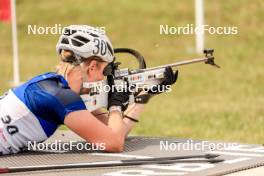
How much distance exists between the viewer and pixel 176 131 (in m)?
10.8

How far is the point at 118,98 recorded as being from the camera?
6094 millimetres

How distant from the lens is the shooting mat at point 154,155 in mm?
5234

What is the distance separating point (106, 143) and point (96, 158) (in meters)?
0.14

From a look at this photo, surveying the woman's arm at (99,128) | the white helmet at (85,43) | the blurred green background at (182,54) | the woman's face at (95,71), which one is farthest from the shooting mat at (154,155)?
the blurred green background at (182,54)

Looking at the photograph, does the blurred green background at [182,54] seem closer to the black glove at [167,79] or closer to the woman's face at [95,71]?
the black glove at [167,79]

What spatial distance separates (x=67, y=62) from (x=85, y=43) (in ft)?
0.57

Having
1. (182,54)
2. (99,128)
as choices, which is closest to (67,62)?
(99,128)

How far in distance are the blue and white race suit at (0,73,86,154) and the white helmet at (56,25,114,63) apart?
0.23m

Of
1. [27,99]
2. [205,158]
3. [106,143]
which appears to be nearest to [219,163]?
[205,158]

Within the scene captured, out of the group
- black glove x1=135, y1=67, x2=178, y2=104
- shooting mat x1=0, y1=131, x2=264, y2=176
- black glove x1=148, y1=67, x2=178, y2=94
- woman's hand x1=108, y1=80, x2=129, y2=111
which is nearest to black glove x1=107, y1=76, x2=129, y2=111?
woman's hand x1=108, y1=80, x2=129, y2=111

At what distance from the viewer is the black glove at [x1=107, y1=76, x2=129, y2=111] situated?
608 centimetres

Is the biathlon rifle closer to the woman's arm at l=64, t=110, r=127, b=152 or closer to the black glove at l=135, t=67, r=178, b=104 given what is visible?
the black glove at l=135, t=67, r=178, b=104

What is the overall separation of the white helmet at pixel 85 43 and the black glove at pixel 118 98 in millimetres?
242

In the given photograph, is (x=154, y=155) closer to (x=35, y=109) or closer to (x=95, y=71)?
(x=95, y=71)
